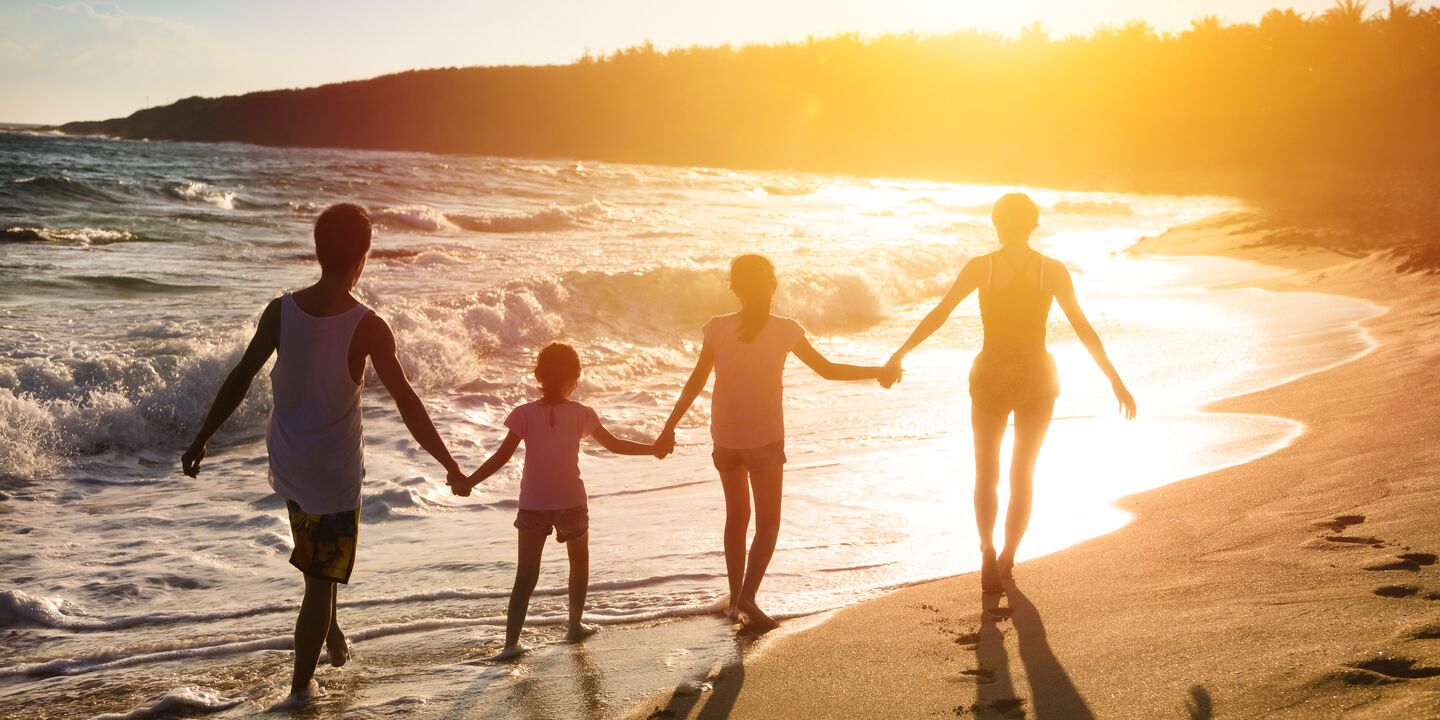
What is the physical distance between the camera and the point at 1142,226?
3644 centimetres

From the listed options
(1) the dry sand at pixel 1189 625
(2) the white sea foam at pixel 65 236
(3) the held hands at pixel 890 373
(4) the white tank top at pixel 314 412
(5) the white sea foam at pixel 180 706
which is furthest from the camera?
(2) the white sea foam at pixel 65 236

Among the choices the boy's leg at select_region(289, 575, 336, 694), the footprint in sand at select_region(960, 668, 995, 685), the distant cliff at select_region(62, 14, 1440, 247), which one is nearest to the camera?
the footprint in sand at select_region(960, 668, 995, 685)

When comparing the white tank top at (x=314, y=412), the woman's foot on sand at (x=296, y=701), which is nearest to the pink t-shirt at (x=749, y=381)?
the white tank top at (x=314, y=412)

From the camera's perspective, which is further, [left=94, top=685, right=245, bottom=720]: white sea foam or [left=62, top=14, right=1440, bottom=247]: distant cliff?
[left=62, top=14, right=1440, bottom=247]: distant cliff

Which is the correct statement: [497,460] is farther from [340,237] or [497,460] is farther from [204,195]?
[204,195]

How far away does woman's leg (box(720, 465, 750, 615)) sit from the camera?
5035 millimetres

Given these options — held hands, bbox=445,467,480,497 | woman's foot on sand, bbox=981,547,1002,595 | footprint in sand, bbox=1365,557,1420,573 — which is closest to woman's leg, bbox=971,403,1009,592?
woman's foot on sand, bbox=981,547,1002,595

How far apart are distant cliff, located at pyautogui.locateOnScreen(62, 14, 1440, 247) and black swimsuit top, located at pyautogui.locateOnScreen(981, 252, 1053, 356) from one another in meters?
21.8

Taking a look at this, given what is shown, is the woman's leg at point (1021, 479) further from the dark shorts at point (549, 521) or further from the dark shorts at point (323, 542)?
the dark shorts at point (323, 542)

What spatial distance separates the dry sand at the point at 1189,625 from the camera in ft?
11.6

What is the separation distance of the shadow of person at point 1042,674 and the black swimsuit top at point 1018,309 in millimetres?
1085

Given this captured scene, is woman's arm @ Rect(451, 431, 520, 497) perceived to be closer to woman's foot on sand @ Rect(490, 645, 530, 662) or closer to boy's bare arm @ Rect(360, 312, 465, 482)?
boy's bare arm @ Rect(360, 312, 465, 482)

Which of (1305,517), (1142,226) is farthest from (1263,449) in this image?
(1142,226)

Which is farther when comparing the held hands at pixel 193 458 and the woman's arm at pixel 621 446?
the woman's arm at pixel 621 446
